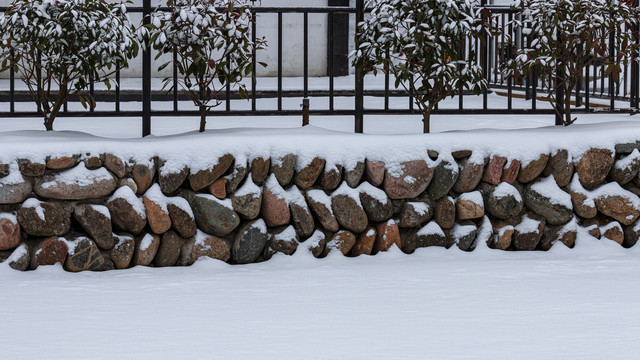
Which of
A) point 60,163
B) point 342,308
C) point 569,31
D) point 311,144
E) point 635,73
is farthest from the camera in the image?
point 635,73

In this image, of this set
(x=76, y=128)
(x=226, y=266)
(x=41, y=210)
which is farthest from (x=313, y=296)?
(x=76, y=128)

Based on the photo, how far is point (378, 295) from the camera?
14.1 ft

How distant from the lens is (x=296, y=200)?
5066 mm

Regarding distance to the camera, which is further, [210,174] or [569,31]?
[569,31]

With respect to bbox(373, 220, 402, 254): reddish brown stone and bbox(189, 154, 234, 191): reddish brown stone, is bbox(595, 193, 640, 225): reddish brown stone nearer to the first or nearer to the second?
bbox(373, 220, 402, 254): reddish brown stone

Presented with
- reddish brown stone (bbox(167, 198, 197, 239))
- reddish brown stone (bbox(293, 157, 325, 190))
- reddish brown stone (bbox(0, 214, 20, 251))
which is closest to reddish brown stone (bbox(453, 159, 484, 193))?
reddish brown stone (bbox(293, 157, 325, 190))

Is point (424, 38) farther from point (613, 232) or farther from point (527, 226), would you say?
point (613, 232)

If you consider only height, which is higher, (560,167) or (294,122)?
(294,122)

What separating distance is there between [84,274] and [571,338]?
7.93 feet

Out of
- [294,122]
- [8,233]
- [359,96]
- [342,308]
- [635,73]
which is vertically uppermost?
[635,73]

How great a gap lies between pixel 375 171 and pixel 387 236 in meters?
0.36

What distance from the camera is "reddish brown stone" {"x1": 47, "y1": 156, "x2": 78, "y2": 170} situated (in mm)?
4758

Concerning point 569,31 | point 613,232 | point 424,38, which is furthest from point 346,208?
point 569,31

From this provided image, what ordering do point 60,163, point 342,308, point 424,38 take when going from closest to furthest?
point 342,308 → point 60,163 → point 424,38
